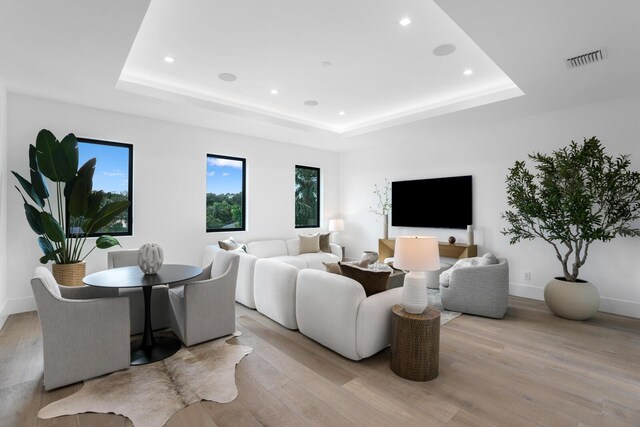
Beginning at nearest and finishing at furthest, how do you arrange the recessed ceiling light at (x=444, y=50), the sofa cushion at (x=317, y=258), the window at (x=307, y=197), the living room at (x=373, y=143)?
the living room at (x=373, y=143) < the recessed ceiling light at (x=444, y=50) < the sofa cushion at (x=317, y=258) < the window at (x=307, y=197)

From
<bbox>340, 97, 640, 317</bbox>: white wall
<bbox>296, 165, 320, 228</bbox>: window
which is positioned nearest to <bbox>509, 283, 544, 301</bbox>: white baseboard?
<bbox>340, 97, 640, 317</bbox>: white wall

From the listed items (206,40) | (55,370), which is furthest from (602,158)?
(55,370)

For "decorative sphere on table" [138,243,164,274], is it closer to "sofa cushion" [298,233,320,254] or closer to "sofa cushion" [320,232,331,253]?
"sofa cushion" [298,233,320,254]

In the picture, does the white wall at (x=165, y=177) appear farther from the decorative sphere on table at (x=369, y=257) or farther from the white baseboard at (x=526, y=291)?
the white baseboard at (x=526, y=291)

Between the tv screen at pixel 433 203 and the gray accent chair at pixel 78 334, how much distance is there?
5.21 metres

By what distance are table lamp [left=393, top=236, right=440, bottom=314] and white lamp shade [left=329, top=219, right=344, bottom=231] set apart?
4.69 meters

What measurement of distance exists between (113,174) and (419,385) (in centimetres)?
498

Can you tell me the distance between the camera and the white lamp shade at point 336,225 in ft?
24.3

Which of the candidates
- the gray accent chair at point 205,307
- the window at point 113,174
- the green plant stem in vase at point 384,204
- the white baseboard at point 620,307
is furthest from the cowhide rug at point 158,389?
the white baseboard at point 620,307

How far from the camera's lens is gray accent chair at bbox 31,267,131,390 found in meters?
2.35

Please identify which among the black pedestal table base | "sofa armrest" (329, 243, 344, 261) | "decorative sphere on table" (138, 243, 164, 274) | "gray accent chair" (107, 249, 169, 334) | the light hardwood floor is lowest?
the light hardwood floor

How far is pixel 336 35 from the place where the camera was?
3.11 metres

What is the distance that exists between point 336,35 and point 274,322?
326 centimetres

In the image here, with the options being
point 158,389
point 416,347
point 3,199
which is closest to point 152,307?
point 158,389
